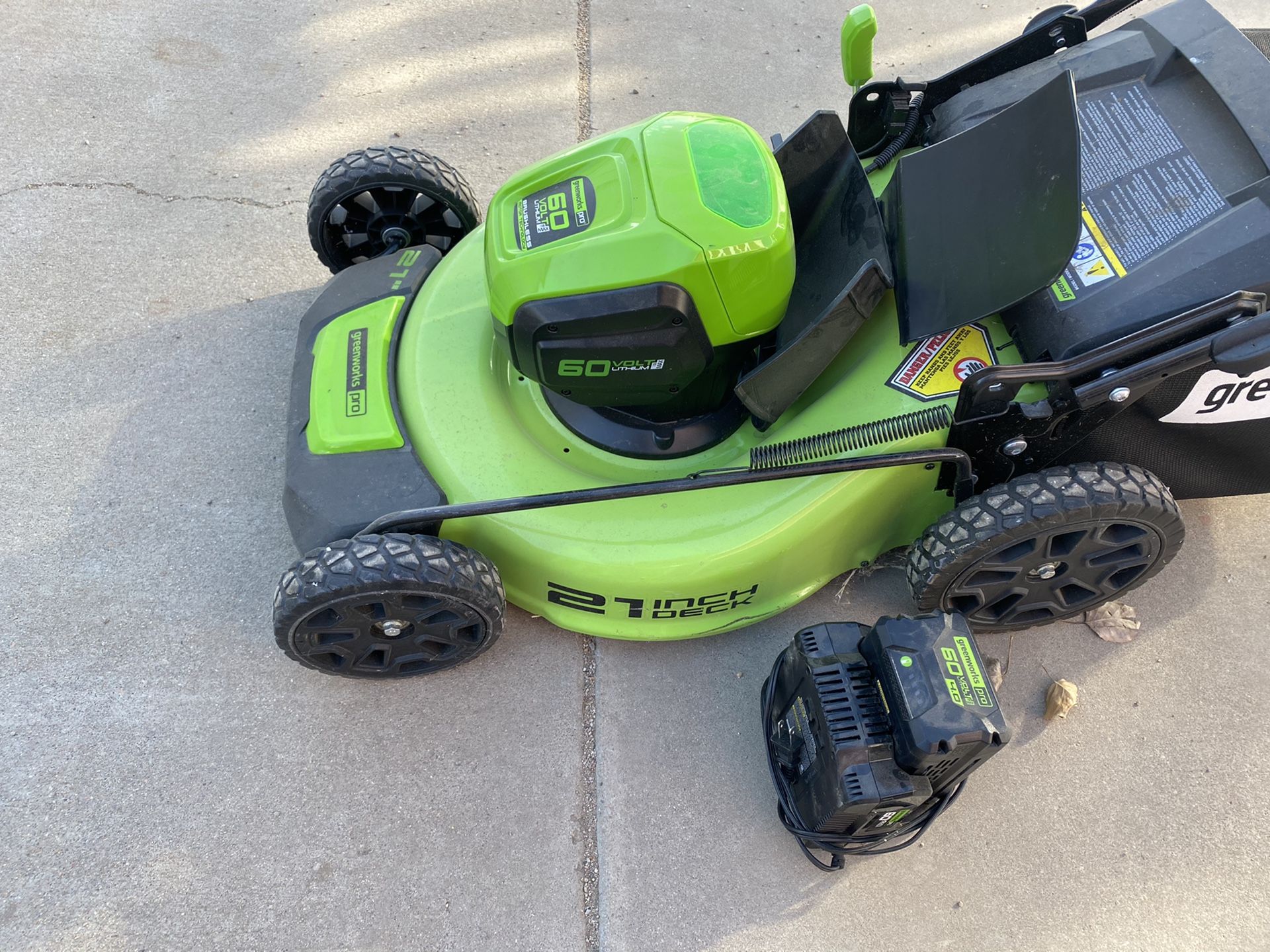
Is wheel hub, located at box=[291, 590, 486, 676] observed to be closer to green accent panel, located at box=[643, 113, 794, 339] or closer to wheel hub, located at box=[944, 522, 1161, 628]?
green accent panel, located at box=[643, 113, 794, 339]

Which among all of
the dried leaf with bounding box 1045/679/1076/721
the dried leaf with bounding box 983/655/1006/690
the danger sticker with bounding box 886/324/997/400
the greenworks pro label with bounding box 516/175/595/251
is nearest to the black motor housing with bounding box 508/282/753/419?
the greenworks pro label with bounding box 516/175/595/251

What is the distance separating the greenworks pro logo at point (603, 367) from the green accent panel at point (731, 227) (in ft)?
0.55

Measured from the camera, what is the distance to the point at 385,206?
241cm

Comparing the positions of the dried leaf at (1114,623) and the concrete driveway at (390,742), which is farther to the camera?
the dried leaf at (1114,623)

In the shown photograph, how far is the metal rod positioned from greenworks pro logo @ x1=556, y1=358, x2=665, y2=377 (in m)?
0.22

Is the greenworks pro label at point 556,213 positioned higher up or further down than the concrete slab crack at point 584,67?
higher up

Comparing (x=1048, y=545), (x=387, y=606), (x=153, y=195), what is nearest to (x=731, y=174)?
(x=1048, y=545)

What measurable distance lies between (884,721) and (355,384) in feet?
4.27

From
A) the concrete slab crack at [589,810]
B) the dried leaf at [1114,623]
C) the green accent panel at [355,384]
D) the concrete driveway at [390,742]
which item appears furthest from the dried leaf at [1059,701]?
the green accent panel at [355,384]

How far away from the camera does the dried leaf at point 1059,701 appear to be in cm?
213

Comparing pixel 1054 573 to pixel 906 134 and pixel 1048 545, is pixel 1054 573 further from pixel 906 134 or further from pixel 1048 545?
pixel 906 134

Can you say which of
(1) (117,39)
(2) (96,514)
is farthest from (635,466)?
(1) (117,39)

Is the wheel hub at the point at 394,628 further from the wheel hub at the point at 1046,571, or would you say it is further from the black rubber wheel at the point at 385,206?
the wheel hub at the point at 1046,571

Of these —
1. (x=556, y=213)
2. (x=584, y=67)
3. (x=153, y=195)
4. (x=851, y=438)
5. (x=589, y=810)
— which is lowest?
(x=589, y=810)
